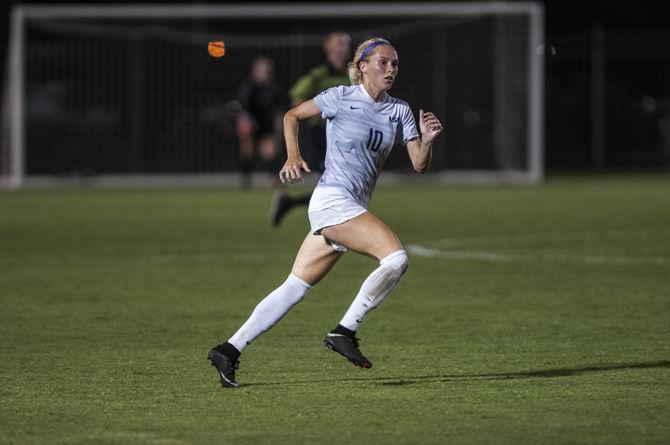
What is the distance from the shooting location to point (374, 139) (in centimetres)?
758

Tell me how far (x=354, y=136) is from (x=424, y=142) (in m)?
0.38

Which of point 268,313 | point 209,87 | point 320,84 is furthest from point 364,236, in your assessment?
point 209,87

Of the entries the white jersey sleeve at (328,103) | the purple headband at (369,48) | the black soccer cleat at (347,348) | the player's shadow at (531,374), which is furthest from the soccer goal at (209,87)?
the black soccer cleat at (347,348)

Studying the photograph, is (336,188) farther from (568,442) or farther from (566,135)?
(566,135)

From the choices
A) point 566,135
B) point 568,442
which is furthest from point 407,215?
point 566,135

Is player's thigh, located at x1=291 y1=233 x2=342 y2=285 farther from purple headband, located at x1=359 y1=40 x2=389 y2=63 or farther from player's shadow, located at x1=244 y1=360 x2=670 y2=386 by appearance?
purple headband, located at x1=359 y1=40 x2=389 y2=63

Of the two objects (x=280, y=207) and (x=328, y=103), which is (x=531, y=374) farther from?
(x=280, y=207)

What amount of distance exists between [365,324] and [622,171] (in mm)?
26634

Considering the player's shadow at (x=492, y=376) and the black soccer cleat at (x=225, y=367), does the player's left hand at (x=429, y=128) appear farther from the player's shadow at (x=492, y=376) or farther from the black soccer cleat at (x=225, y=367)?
the black soccer cleat at (x=225, y=367)

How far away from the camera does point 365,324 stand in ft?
32.5

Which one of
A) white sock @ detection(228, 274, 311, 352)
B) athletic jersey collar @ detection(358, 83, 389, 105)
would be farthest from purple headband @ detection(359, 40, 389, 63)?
white sock @ detection(228, 274, 311, 352)

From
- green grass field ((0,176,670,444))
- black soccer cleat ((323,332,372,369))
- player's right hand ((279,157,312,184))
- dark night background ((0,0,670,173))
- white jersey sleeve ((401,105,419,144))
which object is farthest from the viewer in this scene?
dark night background ((0,0,670,173))

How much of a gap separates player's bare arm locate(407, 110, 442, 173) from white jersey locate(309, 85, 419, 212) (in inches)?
2.8

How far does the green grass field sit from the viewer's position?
253 inches
